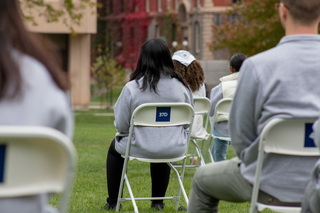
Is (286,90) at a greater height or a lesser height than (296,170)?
greater

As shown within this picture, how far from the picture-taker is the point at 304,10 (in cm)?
351

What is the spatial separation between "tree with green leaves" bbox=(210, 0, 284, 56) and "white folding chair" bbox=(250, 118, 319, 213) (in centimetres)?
2965

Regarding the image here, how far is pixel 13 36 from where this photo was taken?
2541 mm

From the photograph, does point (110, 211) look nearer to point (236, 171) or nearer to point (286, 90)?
point (236, 171)

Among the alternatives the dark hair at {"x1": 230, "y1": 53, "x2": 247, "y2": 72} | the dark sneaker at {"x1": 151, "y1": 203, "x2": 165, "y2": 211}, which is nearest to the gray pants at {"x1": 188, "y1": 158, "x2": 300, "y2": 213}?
the dark sneaker at {"x1": 151, "y1": 203, "x2": 165, "y2": 211}

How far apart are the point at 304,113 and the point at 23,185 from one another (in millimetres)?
1604

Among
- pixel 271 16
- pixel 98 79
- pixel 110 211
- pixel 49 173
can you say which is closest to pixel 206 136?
pixel 110 211

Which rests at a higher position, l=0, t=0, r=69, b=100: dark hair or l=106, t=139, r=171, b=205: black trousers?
l=0, t=0, r=69, b=100: dark hair

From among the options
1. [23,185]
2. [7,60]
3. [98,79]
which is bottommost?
[98,79]

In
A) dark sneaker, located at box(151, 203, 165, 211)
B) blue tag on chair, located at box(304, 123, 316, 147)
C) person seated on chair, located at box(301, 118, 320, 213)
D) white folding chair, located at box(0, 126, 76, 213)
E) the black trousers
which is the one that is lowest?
dark sneaker, located at box(151, 203, 165, 211)

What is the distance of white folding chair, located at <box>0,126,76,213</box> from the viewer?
2377mm

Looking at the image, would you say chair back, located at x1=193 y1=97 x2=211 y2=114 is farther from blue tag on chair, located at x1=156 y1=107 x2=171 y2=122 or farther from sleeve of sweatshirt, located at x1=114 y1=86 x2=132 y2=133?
blue tag on chair, located at x1=156 y1=107 x2=171 y2=122

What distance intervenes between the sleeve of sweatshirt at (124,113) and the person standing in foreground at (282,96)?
2566mm

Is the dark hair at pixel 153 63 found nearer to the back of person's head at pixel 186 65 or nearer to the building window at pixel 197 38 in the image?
the back of person's head at pixel 186 65
